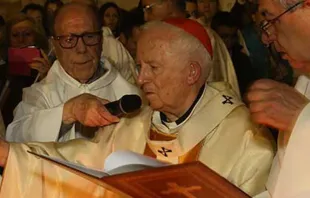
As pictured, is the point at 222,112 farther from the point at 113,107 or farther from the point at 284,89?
the point at 284,89

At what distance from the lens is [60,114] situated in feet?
13.1

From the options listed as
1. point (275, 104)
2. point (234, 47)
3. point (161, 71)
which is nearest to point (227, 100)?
point (161, 71)

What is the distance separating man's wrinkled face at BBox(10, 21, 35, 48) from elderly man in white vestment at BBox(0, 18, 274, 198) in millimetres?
2812

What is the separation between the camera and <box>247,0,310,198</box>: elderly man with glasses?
2416mm

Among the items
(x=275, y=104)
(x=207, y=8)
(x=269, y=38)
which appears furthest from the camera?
(x=207, y=8)

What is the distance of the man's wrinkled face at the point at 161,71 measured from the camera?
3.30 m

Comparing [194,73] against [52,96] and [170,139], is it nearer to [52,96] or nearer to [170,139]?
[170,139]

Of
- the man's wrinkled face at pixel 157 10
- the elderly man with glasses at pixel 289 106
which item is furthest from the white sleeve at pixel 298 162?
the man's wrinkled face at pixel 157 10

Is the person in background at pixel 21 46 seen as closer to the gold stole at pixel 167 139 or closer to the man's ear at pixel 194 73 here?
the gold stole at pixel 167 139

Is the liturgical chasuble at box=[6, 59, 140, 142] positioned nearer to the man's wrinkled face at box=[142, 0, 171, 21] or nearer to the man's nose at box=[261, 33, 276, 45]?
the man's wrinkled face at box=[142, 0, 171, 21]

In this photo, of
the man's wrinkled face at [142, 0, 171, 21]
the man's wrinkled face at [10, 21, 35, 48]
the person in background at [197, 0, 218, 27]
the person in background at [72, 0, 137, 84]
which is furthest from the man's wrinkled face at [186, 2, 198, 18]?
the man's wrinkled face at [142, 0, 171, 21]

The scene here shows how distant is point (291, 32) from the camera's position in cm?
259

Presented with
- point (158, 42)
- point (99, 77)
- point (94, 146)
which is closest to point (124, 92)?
point (99, 77)

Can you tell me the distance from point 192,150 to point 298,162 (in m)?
0.99
